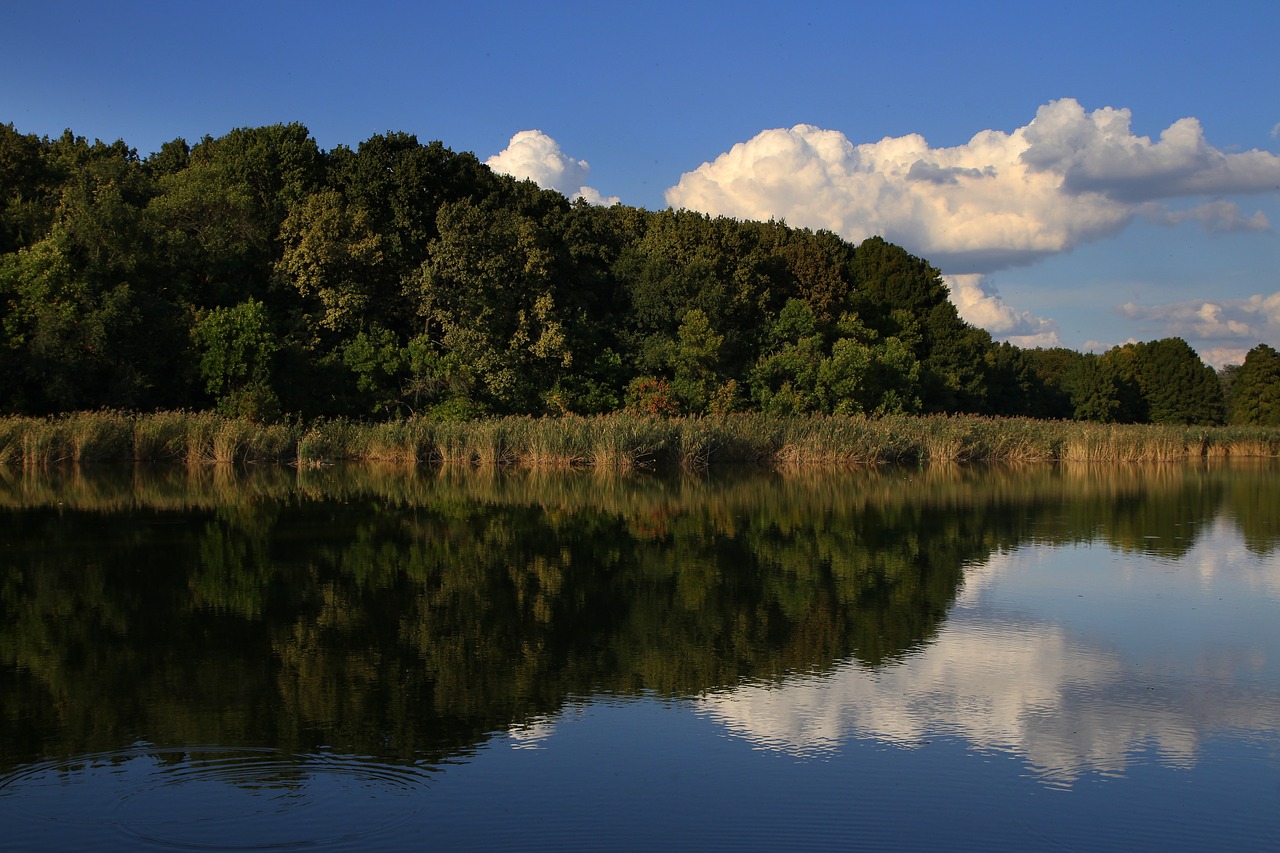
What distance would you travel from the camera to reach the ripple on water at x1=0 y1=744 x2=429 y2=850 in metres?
4.02

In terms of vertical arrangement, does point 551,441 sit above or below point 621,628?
above

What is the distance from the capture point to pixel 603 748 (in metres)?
4.98

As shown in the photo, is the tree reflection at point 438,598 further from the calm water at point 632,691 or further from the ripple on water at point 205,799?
the ripple on water at point 205,799

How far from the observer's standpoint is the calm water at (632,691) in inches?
167

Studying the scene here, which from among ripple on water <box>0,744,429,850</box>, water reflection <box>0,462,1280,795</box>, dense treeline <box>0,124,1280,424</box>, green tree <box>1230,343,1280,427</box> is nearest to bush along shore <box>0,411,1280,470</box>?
dense treeline <box>0,124,1280,424</box>

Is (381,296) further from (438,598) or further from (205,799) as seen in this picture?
(205,799)

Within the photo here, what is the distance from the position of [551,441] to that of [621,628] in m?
18.7

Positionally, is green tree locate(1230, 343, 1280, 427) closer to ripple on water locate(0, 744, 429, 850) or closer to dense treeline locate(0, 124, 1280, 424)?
dense treeline locate(0, 124, 1280, 424)

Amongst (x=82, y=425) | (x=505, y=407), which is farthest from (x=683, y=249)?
(x=82, y=425)

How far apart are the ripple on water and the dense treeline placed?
2472 cm

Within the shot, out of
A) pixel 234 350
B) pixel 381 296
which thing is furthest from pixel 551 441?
pixel 381 296

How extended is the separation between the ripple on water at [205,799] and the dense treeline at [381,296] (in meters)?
24.7

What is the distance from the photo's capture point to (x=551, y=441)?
85.4 feet

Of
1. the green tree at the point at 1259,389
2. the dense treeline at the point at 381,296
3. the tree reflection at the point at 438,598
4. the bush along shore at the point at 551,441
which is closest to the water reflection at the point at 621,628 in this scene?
the tree reflection at the point at 438,598
